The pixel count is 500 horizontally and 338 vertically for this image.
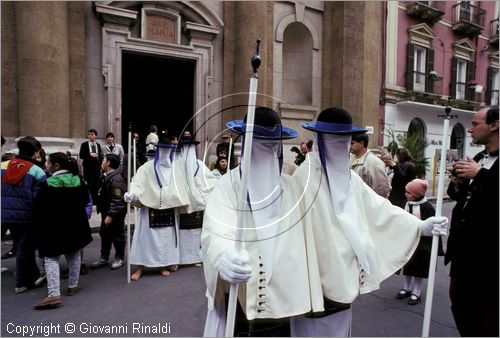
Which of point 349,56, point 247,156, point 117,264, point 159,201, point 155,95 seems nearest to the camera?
point 247,156

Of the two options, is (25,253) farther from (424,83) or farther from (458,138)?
(458,138)

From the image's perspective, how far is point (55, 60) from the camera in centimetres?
895

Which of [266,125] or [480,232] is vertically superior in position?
[266,125]

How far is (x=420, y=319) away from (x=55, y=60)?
917 cm

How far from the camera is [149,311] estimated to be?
3.89 meters

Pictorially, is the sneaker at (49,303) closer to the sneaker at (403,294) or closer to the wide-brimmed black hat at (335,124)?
the wide-brimmed black hat at (335,124)

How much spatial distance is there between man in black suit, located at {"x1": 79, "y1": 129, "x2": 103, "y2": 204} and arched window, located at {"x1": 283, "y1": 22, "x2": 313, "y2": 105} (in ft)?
15.2

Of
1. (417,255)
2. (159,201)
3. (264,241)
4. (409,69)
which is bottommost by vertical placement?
(417,255)

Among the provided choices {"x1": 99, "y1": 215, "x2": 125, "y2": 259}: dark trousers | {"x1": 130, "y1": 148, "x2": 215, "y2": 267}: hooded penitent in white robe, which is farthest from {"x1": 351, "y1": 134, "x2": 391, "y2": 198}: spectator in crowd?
{"x1": 99, "y1": 215, "x2": 125, "y2": 259}: dark trousers

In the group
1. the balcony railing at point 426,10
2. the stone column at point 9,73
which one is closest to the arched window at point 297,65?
the stone column at point 9,73

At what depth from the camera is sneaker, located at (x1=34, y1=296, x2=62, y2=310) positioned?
154 inches

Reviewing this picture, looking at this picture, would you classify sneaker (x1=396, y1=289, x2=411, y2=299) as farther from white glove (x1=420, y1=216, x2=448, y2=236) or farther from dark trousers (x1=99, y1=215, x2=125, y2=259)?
dark trousers (x1=99, y1=215, x2=125, y2=259)

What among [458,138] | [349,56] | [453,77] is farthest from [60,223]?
[458,138]

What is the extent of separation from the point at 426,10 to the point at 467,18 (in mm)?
4345
